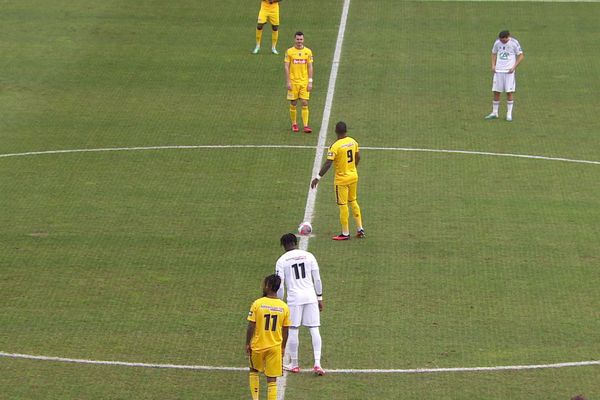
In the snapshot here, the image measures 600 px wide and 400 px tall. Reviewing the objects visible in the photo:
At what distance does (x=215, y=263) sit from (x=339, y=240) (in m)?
2.39

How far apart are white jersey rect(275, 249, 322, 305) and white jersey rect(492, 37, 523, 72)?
527 inches

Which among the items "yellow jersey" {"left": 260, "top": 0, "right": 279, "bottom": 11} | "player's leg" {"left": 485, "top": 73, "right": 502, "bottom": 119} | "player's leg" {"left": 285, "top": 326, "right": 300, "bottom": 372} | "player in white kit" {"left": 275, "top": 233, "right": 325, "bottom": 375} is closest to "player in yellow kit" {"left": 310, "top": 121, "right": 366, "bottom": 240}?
"player in white kit" {"left": 275, "top": 233, "right": 325, "bottom": 375}

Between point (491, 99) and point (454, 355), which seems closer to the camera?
point (454, 355)

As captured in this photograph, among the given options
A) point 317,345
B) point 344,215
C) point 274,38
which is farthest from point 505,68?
point 317,345

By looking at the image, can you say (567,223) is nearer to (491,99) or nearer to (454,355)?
(454,355)

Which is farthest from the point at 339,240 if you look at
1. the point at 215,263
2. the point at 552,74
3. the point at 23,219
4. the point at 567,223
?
the point at 552,74

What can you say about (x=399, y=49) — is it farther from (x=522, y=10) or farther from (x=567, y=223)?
(x=567, y=223)

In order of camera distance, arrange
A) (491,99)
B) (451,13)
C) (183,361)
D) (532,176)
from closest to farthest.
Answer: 1. (183,361)
2. (532,176)
3. (491,99)
4. (451,13)

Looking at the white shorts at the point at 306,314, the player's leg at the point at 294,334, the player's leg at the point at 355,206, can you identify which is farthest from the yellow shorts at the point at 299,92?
the player's leg at the point at 294,334

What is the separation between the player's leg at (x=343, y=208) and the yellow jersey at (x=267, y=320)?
6.15m

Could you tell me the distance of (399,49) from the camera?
34.3m

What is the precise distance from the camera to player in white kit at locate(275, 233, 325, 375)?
57.1 feet

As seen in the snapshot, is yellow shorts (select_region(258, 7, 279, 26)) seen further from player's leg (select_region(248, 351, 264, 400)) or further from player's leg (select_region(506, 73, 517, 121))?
player's leg (select_region(248, 351, 264, 400))

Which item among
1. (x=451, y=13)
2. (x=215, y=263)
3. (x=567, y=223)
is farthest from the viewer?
(x=451, y=13)
